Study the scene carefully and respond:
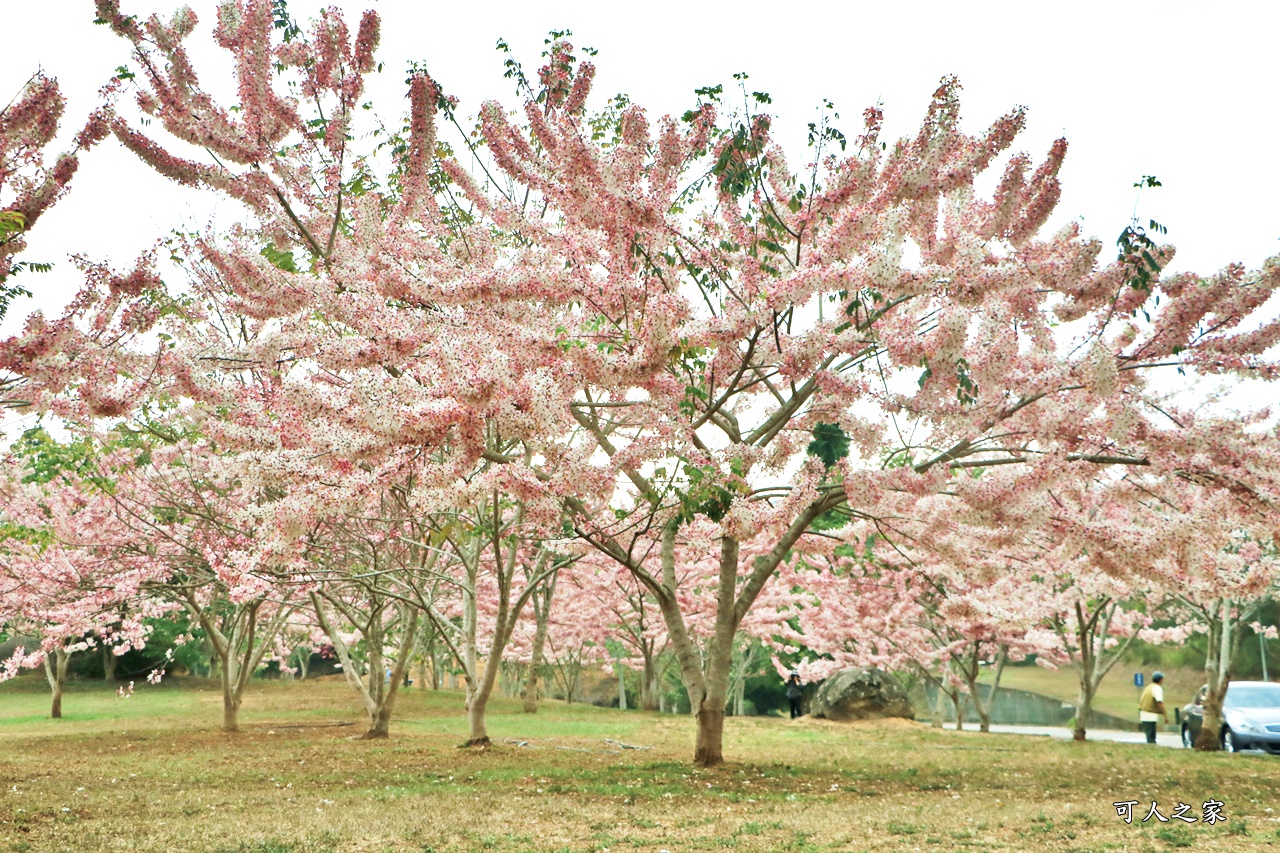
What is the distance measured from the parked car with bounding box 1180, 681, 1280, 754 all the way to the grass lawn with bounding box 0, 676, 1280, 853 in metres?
1.90

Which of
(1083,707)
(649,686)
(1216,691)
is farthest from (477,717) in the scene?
(649,686)

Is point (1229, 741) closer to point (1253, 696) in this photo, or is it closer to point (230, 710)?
point (1253, 696)

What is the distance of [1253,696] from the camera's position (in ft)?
50.4

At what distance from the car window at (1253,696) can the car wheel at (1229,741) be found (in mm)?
453

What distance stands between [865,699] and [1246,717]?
31.8ft

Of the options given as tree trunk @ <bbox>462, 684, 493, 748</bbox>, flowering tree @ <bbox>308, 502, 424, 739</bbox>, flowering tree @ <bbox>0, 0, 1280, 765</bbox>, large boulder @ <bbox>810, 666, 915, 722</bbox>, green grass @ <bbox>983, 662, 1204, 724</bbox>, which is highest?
flowering tree @ <bbox>0, 0, 1280, 765</bbox>

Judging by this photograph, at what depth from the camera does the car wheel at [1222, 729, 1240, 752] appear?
14.5m

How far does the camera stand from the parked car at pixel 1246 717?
553 inches

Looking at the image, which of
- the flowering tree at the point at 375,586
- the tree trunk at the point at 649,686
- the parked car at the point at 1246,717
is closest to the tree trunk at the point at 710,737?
the flowering tree at the point at 375,586

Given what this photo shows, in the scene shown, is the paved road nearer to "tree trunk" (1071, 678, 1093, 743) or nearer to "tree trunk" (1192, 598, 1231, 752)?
"tree trunk" (1071, 678, 1093, 743)

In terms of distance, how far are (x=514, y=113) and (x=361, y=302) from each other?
4.26 meters

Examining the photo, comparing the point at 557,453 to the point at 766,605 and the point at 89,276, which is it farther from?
the point at 766,605

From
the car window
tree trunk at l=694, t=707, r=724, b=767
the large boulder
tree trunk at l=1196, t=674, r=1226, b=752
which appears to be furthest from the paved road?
tree trunk at l=694, t=707, r=724, b=767

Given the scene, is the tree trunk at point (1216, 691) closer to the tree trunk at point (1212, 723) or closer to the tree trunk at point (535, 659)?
the tree trunk at point (1212, 723)
